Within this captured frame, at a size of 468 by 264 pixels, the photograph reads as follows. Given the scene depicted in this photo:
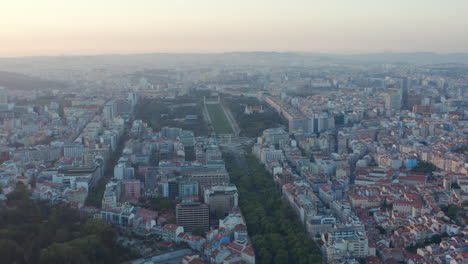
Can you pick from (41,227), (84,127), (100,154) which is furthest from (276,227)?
(84,127)

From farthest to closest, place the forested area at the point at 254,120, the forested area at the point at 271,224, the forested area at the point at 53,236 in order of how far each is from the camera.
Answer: the forested area at the point at 254,120 → the forested area at the point at 271,224 → the forested area at the point at 53,236

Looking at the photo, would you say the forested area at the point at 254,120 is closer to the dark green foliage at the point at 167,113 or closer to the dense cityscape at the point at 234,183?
the dense cityscape at the point at 234,183

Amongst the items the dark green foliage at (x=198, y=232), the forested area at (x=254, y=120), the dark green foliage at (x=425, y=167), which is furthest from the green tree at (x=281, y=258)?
the forested area at (x=254, y=120)

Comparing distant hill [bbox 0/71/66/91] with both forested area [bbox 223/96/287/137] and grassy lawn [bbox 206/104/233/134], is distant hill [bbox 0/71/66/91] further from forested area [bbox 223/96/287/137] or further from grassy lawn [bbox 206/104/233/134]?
forested area [bbox 223/96/287/137]

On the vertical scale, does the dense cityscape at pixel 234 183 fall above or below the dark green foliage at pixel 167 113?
below

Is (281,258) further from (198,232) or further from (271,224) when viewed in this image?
(198,232)

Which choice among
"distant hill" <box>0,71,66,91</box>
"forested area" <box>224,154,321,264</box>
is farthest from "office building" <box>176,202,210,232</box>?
"distant hill" <box>0,71,66,91</box>

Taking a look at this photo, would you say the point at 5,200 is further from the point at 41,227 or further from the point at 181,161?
the point at 181,161
